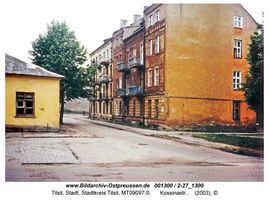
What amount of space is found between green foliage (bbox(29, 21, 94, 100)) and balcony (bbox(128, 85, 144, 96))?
30.9 ft

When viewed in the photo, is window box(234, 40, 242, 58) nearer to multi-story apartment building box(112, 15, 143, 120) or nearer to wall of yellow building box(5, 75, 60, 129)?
wall of yellow building box(5, 75, 60, 129)

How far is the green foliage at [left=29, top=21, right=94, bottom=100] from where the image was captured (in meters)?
11.3

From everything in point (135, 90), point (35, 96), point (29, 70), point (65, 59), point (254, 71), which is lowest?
point (35, 96)

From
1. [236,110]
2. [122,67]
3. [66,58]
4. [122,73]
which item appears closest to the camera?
[66,58]

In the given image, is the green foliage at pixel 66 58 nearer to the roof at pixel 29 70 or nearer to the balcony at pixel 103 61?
the roof at pixel 29 70

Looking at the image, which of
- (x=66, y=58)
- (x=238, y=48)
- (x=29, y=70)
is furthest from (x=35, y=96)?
(x=238, y=48)

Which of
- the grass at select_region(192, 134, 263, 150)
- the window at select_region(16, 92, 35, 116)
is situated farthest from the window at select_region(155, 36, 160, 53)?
the window at select_region(16, 92, 35, 116)

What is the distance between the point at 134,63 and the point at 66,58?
37.9 ft

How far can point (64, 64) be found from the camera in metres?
13.4

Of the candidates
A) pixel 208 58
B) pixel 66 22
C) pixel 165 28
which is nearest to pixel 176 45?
pixel 165 28

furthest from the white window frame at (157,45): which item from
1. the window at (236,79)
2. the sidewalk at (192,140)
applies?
the window at (236,79)

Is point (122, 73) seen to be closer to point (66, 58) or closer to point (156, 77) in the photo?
point (156, 77)

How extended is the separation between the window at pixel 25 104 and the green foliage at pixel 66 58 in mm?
1492

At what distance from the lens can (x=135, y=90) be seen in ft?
78.8
